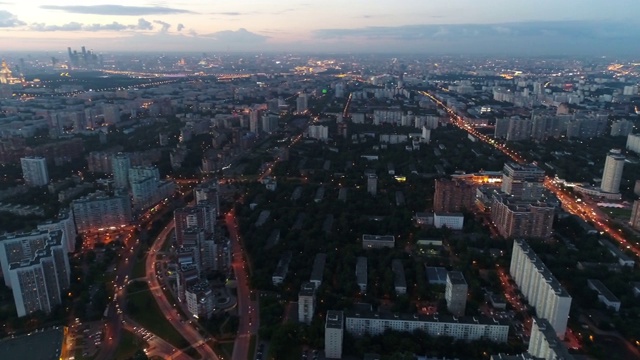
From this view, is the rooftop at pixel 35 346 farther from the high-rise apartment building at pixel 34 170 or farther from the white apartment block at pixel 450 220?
the high-rise apartment building at pixel 34 170

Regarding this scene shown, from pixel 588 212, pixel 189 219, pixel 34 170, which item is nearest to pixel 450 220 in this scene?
pixel 588 212

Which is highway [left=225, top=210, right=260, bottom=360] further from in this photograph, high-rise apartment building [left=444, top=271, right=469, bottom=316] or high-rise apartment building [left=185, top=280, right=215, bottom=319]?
high-rise apartment building [left=444, top=271, right=469, bottom=316]

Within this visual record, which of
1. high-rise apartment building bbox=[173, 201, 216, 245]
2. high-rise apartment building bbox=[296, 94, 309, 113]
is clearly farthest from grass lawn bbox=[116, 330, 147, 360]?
high-rise apartment building bbox=[296, 94, 309, 113]

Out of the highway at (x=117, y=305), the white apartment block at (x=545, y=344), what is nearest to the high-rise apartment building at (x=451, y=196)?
the white apartment block at (x=545, y=344)

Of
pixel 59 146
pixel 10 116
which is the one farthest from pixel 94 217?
pixel 10 116

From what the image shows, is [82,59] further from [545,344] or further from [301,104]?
[545,344]
